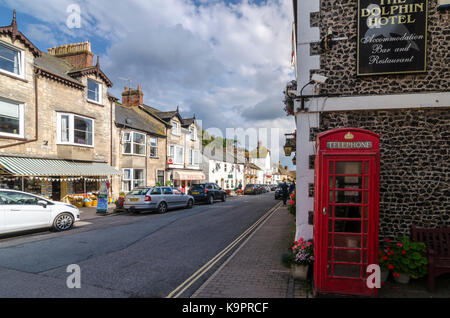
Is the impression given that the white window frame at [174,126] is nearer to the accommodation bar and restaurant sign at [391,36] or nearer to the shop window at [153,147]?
the shop window at [153,147]

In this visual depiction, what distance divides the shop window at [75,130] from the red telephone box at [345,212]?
53.8ft

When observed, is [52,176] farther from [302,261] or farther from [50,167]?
[302,261]

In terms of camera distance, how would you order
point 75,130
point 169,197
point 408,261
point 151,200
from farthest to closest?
point 75,130 → point 169,197 → point 151,200 → point 408,261

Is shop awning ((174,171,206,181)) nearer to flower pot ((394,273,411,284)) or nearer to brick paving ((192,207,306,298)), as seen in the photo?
brick paving ((192,207,306,298))

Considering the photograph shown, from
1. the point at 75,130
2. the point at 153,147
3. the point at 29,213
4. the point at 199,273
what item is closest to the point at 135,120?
the point at 153,147

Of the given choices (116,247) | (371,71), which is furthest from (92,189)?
(371,71)

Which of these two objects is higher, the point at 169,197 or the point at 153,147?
the point at 153,147

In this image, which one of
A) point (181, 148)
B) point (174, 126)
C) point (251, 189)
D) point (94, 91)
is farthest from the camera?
point (251, 189)

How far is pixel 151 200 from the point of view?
596 inches

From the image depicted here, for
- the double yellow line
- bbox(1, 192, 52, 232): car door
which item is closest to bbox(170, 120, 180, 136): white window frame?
bbox(1, 192, 52, 232): car door

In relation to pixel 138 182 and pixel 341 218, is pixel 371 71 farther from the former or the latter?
pixel 138 182

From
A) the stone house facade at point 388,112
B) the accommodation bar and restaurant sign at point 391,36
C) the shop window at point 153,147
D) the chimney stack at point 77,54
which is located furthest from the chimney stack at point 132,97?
the accommodation bar and restaurant sign at point 391,36

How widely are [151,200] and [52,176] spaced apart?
6313mm

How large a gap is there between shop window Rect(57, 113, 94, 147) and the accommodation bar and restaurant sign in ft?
54.3
